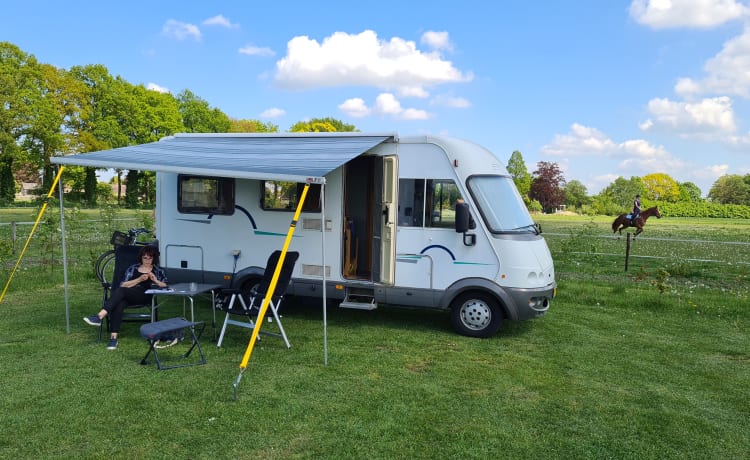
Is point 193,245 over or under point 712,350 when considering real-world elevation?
over

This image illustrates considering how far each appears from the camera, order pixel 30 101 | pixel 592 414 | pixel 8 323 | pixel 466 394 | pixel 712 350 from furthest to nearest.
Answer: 1. pixel 30 101
2. pixel 8 323
3. pixel 712 350
4. pixel 466 394
5. pixel 592 414

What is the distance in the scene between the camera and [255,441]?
4.29 m

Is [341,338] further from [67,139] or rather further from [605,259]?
[67,139]

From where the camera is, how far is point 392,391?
5363 millimetres

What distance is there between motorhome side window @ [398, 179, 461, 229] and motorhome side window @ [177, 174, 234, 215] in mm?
2604

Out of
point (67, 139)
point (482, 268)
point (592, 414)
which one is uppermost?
point (67, 139)

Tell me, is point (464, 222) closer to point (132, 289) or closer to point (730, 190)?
point (132, 289)

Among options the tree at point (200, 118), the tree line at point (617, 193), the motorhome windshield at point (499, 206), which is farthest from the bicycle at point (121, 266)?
the tree line at point (617, 193)

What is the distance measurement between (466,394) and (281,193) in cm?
411

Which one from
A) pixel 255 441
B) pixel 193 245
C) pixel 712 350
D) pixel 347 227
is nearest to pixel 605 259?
pixel 712 350

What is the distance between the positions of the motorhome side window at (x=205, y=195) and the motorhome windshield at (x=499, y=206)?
11.7 ft

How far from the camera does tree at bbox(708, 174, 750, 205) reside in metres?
81.8

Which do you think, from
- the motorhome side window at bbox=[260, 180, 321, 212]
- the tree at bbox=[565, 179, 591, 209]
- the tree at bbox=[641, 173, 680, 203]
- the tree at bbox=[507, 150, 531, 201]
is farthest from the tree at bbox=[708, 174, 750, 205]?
the motorhome side window at bbox=[260, 180, 321, 212]

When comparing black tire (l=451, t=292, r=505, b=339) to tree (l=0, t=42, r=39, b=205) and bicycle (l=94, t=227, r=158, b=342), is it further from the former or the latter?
tree (l=0, t=42, r=39, b=205)
